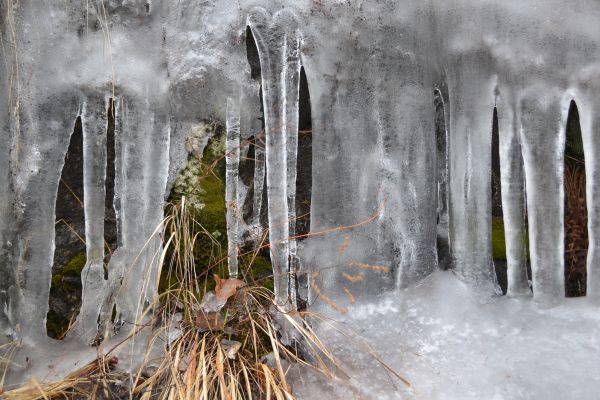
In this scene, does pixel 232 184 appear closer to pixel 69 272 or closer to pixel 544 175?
pixel 69 272

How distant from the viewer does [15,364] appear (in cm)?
223

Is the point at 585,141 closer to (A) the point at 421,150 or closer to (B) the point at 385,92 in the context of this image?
(A) the point at 421,150

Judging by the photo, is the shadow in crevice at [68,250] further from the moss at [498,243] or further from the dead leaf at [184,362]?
the moss at [498,243]

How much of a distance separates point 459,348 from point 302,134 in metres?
0.97

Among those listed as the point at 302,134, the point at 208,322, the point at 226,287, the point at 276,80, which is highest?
the point at 276,80

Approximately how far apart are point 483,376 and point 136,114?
4.97 feet

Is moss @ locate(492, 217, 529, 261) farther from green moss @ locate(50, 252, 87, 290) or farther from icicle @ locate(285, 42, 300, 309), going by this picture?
green moss @ locate(50, 252, 87, 290)

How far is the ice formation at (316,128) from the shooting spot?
88.7 inches

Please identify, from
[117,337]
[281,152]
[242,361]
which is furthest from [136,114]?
[242,361]


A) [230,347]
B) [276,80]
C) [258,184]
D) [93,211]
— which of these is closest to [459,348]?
[230,347]

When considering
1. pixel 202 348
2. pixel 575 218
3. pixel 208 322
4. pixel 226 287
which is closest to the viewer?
pixel 202 348

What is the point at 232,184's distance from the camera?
239 cm

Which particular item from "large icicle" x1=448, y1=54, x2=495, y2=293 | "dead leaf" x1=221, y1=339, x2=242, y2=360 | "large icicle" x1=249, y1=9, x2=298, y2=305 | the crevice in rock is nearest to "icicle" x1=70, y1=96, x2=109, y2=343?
"dead leaf" x1=221, y1=339, x2=242, y2=360

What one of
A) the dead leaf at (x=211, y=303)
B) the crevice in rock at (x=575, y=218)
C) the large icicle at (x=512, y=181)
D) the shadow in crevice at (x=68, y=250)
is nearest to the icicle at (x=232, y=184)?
the dead leaf at (x=211, y=303)
